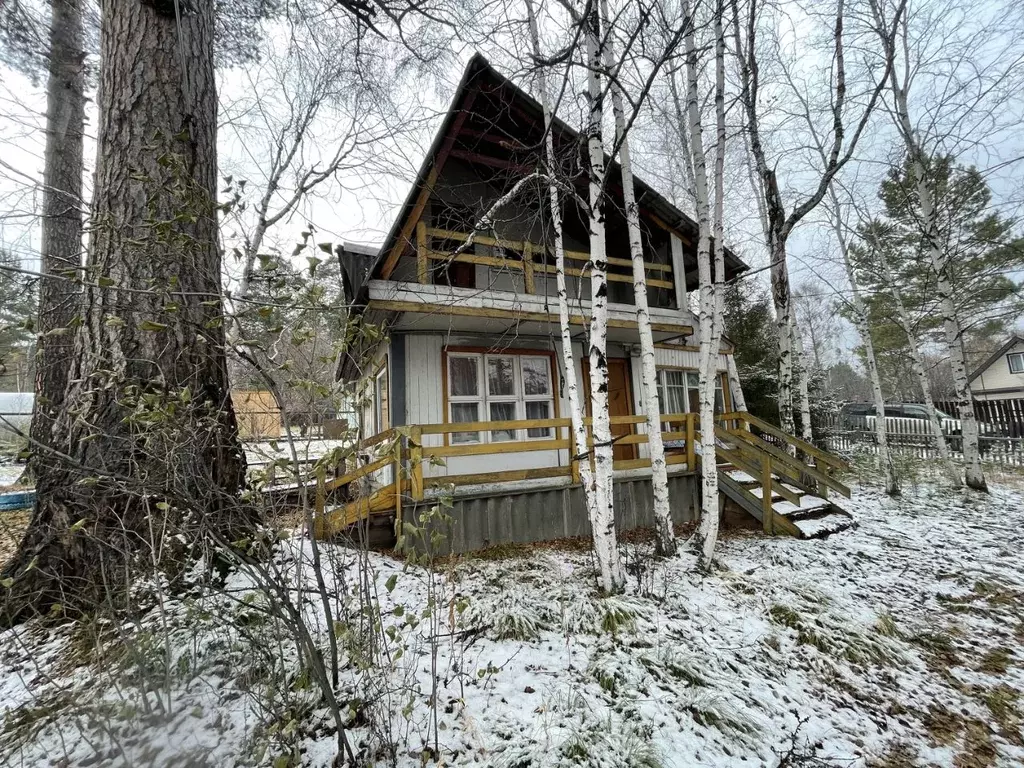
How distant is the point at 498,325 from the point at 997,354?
36779 millimetres

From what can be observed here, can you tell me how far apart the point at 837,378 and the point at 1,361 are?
64278 millimetres

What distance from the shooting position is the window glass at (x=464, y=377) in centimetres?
691

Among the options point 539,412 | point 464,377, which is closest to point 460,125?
point 464,377

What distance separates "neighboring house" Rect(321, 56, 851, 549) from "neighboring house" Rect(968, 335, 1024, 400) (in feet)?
104

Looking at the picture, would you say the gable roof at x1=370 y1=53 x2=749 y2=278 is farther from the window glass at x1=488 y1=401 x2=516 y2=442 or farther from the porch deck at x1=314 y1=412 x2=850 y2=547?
the window glass at x1=488 y1=401 x2=516 y2=442

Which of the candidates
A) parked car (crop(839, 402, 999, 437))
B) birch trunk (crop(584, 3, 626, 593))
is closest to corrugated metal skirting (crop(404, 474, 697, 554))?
birch trunk (crop(584, 3, 626, 593))

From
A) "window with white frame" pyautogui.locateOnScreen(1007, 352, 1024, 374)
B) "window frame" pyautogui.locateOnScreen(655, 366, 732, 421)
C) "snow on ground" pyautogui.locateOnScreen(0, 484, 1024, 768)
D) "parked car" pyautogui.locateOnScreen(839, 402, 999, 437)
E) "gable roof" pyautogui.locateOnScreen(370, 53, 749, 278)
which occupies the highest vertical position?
"gable roof" pyautogui.locateOnScreen(370, 53, 749, 278)

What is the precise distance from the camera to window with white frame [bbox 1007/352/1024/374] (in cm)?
2527

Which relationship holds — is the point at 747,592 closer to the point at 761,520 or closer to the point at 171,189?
the point at 761,520

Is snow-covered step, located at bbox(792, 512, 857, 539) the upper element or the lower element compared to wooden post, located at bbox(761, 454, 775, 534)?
lower

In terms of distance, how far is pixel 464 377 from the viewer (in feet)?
23.0

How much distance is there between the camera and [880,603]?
391cm

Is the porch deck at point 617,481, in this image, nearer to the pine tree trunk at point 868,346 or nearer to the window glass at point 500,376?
the window glass at point 500,376

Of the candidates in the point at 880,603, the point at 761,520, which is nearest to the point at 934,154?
the point at 761,520
